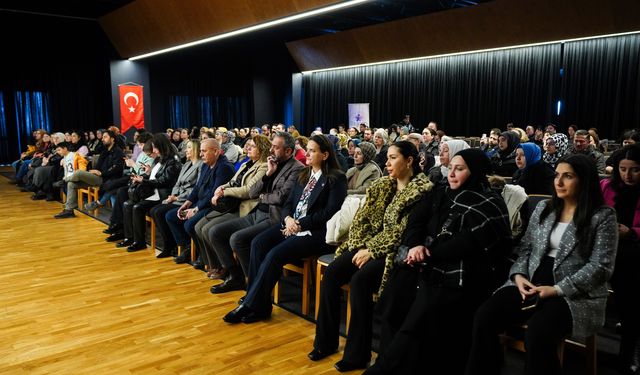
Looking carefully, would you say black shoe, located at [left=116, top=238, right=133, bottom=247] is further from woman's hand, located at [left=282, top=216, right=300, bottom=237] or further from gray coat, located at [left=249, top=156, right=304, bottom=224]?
woman's hand, located at [left=282, top=216, right=300, bottom=237]

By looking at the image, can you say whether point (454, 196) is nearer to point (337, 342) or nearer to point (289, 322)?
point (337, 342)

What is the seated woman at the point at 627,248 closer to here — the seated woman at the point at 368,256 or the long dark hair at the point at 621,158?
the long dark hair at the point at 621,158

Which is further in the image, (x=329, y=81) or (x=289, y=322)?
(x=329, y=81)

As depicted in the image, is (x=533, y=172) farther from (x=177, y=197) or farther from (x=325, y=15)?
(x=325, y=15)

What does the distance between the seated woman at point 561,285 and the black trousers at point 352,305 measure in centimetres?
66

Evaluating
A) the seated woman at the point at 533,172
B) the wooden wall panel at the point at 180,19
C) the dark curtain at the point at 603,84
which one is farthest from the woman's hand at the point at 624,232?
the dark curtain at the point at 603,84

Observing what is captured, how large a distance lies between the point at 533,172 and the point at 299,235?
266cm

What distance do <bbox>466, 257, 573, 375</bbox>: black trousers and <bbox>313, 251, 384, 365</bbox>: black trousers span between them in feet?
2.17

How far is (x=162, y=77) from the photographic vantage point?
17156 mm

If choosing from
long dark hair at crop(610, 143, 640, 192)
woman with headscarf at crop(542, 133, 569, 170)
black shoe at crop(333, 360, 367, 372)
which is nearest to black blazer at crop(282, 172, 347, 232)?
black shoe at crop(333, 360, 367, 372)

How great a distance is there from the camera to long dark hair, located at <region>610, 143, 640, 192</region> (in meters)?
2.98

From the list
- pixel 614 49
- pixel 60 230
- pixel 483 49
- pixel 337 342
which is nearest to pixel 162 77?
pixel 483 49

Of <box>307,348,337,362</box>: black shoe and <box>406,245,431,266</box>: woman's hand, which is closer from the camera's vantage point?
<box>406,245,431,266</box>: woman's hand

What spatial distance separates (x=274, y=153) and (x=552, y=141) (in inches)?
152
